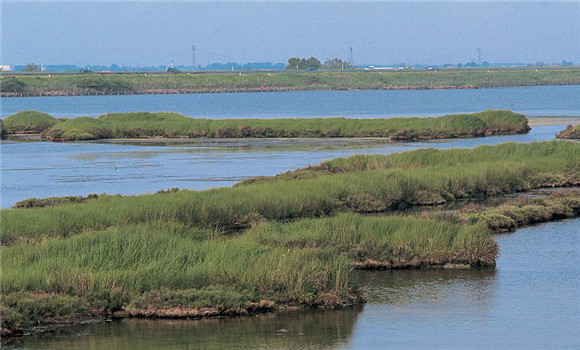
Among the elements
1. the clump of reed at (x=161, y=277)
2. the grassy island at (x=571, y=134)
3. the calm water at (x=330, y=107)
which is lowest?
the calm water at (x=330, y=107)

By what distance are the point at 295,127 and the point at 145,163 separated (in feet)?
75.3

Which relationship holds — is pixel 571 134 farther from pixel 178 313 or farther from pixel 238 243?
pixel 178 313

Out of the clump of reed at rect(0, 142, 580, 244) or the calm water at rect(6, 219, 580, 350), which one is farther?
the clump of reed at rect(0, 142, 580, 244)

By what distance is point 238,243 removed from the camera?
22.8m

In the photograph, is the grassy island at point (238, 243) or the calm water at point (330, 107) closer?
the grassy island at point (238, 243)

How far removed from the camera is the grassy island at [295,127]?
71438 mm

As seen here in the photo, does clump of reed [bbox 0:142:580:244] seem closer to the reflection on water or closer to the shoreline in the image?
the shoreline

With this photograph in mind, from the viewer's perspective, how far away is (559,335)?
1905cm

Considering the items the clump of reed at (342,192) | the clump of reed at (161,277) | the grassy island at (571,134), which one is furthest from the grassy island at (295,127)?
the clump of reed at (161,277)

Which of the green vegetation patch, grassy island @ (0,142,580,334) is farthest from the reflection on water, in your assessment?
the green vegetation patch

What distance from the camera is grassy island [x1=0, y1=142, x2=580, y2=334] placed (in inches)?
784

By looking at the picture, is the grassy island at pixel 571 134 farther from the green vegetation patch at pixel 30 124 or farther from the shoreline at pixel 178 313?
the shoreline at pixel 178 313

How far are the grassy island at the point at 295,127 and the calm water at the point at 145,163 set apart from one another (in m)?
2.83

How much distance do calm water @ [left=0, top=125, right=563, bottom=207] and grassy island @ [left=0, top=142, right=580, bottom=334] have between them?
7.75 metres
